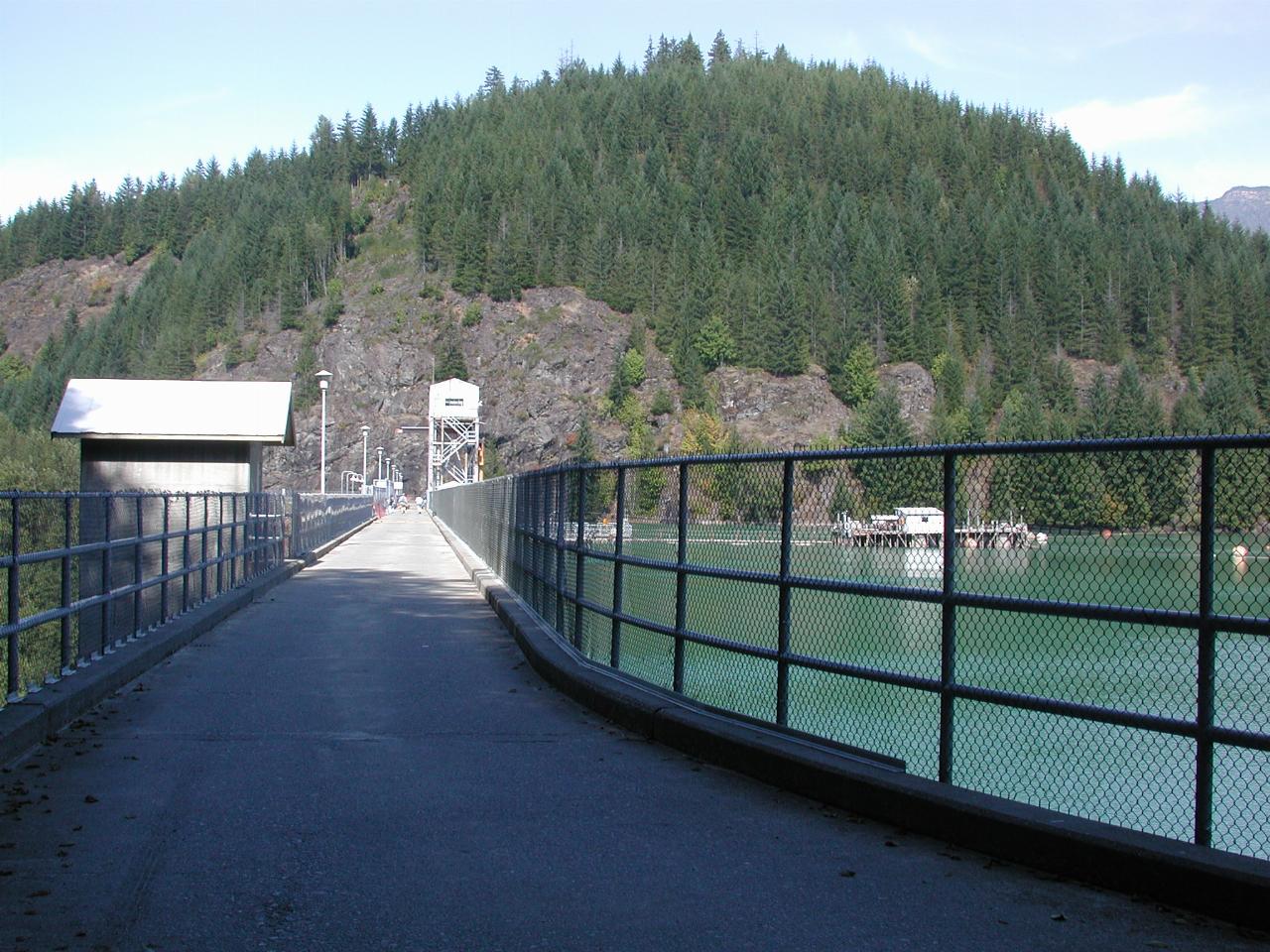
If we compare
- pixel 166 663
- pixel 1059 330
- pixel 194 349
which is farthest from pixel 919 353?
pixel 166 663

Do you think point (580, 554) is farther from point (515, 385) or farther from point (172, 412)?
point (515, 385)

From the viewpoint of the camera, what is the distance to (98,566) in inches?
452

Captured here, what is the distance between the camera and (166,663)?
1253cm

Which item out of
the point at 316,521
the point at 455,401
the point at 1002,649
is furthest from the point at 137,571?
the point at 455,401

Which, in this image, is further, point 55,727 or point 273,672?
point 273,672

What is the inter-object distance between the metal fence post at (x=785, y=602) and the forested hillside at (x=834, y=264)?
120 m

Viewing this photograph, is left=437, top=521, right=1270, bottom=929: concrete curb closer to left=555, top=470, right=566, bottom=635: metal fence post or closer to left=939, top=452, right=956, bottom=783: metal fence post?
left=939, top=452, right=956, bottom=783: metal fence post

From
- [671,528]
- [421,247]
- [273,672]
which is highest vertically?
[421,247]

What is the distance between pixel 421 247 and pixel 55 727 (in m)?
182

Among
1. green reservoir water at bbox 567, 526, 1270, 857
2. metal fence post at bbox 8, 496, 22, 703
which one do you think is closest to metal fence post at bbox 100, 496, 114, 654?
metal fence post at bbox 8, 496, 22, 703

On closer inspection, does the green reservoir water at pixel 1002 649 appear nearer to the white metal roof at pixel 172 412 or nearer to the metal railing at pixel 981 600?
the metal railing at pixel 981 600

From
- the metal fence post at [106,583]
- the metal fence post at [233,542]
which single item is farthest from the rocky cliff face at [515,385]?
the metal fence post at [106,583]

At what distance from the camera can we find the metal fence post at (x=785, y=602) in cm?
788

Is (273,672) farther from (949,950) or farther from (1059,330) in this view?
(1059,330)
